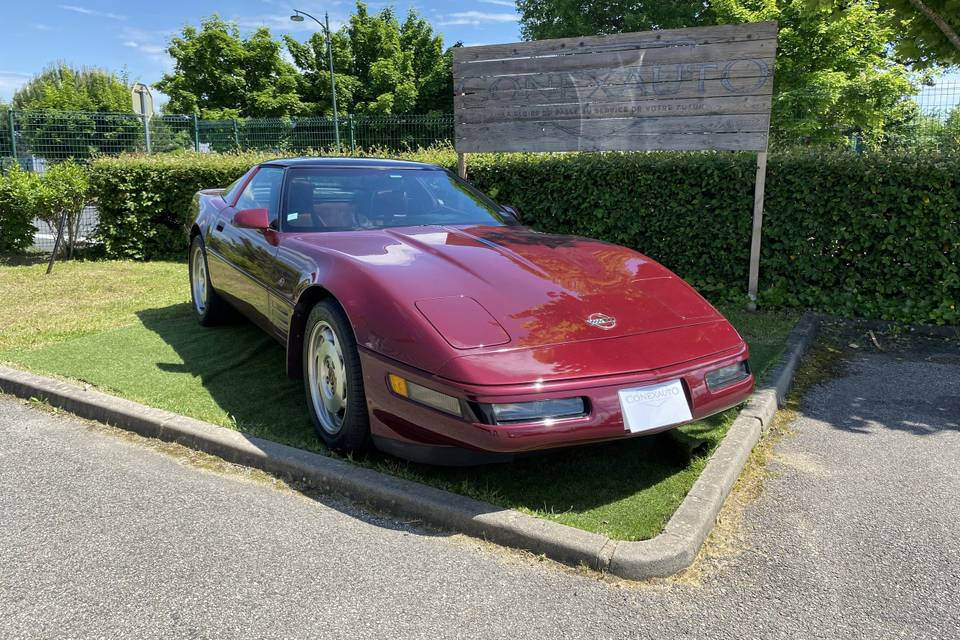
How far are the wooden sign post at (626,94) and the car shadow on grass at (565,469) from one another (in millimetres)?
3755

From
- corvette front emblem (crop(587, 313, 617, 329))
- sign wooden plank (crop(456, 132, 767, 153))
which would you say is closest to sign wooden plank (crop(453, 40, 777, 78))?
sign wooden plank (crop(456, 132, 767, 153))

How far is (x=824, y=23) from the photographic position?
2127 cm

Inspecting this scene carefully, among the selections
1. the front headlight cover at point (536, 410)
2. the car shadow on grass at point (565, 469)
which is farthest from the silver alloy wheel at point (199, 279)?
the front headlight cover at point (536, 410)

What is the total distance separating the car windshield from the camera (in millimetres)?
4305

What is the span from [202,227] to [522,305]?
3.72 m

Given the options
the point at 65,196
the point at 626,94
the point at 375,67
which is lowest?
the point at 65,196

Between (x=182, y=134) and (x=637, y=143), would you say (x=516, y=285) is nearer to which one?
(x=637, y=143)

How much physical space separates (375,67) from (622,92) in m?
39.8

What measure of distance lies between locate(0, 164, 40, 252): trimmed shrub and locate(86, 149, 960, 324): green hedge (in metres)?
6.05

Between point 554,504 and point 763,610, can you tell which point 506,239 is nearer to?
point 554,504

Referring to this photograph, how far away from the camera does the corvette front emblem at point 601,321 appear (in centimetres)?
313

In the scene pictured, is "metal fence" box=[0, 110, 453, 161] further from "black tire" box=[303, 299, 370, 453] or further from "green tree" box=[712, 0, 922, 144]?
"green tree" box=[712, 0, 922, 144]

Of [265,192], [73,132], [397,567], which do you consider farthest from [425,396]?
[73,132]

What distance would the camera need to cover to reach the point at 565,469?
3424 millimetres
